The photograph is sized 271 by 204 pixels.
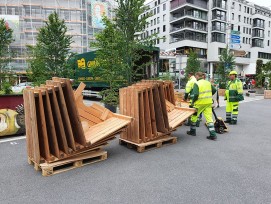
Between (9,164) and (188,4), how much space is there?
52340 mm

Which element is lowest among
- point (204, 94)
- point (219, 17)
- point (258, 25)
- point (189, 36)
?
point (204, 94)

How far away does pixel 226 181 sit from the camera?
3.94 meters

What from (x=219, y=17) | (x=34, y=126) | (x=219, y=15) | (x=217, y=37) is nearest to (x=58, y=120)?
(x=34, y=126)

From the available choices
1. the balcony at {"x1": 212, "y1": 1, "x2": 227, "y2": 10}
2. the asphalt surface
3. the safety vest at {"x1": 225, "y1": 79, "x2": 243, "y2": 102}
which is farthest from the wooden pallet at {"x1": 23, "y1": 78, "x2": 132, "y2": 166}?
the balcony at {"x1": 212, "y1": 1, "x2": 227, "y2": 10}

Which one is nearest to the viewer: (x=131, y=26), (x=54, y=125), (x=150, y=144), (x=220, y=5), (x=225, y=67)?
(x=54, y=125)

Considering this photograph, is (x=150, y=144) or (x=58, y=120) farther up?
(x=58, y=120)

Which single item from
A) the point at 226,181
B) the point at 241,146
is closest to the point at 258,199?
the point at 226,181

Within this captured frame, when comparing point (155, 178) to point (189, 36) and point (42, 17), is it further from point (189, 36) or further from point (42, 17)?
point (189, 36)

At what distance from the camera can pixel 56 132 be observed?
462 centimetres

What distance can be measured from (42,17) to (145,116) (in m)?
41.1

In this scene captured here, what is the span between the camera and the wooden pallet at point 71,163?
13.9 feet

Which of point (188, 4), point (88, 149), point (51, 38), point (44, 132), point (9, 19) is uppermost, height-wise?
point (188, 4)

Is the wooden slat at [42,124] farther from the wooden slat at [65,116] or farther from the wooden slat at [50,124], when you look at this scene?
the wooden slat at [65,116]

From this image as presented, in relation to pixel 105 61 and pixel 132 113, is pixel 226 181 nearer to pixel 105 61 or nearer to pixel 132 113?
pixel 132 113
